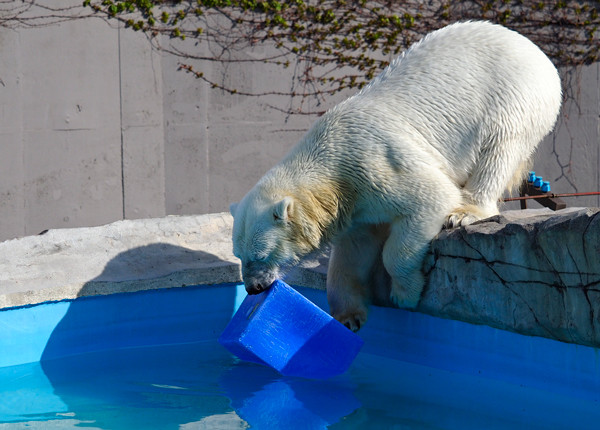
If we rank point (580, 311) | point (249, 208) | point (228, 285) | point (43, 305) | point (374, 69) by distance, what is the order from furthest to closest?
point (374, 69)
point (228, 285)
point (43, 305)
point (249, 208)
point (580, 311)

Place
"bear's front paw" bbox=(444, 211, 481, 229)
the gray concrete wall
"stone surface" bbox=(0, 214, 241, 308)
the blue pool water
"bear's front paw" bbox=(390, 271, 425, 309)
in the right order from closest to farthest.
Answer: the blue pool water, "bear's front paw" bbox=(444, 211, 481, 229), "bear's front paw" bbox=(390, 271, 425, 309), "stone surface" bbox=(0, 214, 241, 308), the gray concrete wall

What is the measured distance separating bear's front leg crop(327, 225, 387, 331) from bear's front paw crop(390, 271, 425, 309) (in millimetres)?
197

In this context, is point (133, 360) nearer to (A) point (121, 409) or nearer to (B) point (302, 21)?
(A) point (121, 409)

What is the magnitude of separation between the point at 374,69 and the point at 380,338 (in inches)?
141

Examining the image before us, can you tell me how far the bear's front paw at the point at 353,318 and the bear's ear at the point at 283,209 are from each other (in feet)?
2.11

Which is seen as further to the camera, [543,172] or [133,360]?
[543,172]

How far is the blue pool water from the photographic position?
3117mm

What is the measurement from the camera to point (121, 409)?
3.30 metres

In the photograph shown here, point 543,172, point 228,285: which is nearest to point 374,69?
point 543,172

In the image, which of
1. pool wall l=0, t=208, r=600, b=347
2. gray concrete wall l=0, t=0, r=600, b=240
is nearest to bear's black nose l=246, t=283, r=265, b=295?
pool wall l=0, t=208, r=600, b=347

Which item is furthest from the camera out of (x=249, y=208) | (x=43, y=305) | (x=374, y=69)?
(x=374, y=69)

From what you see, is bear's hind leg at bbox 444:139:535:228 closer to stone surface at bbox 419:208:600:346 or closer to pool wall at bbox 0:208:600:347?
pool wall at bbox 0:208:600:347

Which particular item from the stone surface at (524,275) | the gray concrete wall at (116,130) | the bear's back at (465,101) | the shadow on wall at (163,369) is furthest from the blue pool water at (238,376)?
the gray concrete wall at (116,130)

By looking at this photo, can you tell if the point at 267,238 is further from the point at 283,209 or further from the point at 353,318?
the point at 353,318
